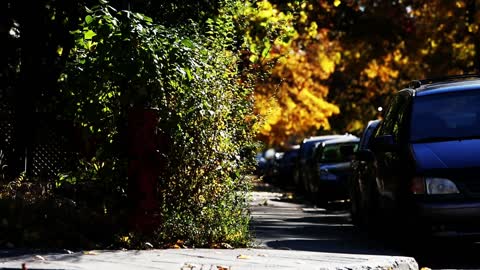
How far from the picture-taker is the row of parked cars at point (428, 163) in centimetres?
997

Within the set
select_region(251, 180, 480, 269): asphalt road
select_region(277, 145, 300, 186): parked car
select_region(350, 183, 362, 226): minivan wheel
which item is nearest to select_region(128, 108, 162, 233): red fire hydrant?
select_region(251, 180, 480, 269): asphalt road

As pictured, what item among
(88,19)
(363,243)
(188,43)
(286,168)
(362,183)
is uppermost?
(88,19)

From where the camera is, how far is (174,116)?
9680mm

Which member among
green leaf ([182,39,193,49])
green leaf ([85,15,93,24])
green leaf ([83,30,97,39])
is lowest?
green leaf ([182,39,193,49])

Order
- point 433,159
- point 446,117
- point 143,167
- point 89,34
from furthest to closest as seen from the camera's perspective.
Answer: point 446,117 < point 433,159 < point 89,34 < point 143,167

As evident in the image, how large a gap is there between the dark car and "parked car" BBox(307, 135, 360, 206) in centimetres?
1042

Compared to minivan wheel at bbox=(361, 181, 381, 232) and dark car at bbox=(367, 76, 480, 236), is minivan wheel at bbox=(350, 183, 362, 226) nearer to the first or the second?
minivan wheel at bbox=(361, 181, 381, 232)

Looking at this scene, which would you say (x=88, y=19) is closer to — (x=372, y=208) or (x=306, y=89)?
(x=372, y=208)

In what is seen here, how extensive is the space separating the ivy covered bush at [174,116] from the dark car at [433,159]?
1690 millimetres

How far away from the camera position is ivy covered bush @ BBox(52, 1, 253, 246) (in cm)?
973

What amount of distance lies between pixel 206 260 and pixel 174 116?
5.69 ft

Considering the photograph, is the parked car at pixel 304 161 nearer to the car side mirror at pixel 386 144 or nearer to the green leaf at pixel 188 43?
the car side mirror at pixel 386 144

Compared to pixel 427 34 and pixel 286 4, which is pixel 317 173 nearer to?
pixel 286 4

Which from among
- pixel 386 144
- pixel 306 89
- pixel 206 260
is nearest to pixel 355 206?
pixel 386 144
